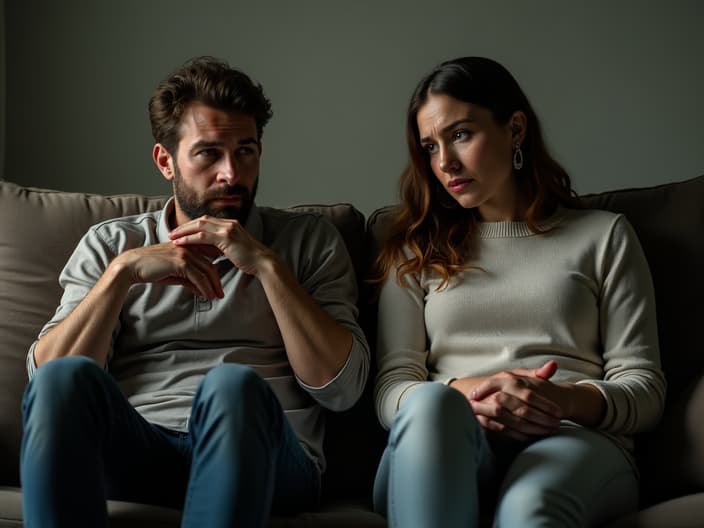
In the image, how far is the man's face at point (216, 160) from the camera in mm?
1751

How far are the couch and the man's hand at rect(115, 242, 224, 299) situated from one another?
32 cm

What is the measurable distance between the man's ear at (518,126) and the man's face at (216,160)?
1.72 feet

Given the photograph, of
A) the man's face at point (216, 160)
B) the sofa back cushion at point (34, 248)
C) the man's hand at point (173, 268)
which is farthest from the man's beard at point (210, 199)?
the sofa back cushion at point (34, 248)

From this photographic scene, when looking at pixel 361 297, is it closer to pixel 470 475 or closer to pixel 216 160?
pixel 216 160

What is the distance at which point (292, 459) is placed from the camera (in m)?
1.47

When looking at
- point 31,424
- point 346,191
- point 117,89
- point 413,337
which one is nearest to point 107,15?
point 117,89

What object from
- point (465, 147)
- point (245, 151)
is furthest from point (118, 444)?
point (465, 147)

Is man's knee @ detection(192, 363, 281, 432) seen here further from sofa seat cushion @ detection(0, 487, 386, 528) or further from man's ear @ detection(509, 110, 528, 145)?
man's ear @ detection(509, 110, 528, 145)

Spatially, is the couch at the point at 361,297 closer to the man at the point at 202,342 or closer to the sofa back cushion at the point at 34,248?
the sofa back cushion at the point at 34,248

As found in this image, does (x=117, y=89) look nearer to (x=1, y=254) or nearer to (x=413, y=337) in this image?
(x=1, y=254)

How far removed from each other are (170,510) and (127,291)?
420mm

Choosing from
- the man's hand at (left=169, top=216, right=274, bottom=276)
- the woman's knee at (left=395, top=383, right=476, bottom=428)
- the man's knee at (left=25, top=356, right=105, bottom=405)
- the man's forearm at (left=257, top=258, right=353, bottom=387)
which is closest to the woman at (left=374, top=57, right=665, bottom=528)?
the woman's knee at (left=395, top=383, right=476, bottom=428)

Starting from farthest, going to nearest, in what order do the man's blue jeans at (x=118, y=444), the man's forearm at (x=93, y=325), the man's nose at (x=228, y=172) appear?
the man's nose at (x=228, y=172) < the man's forearm at (x=93, y=325) < the man's blue jeans at (x=118, y=444)

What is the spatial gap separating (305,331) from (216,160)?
1.29 ft
